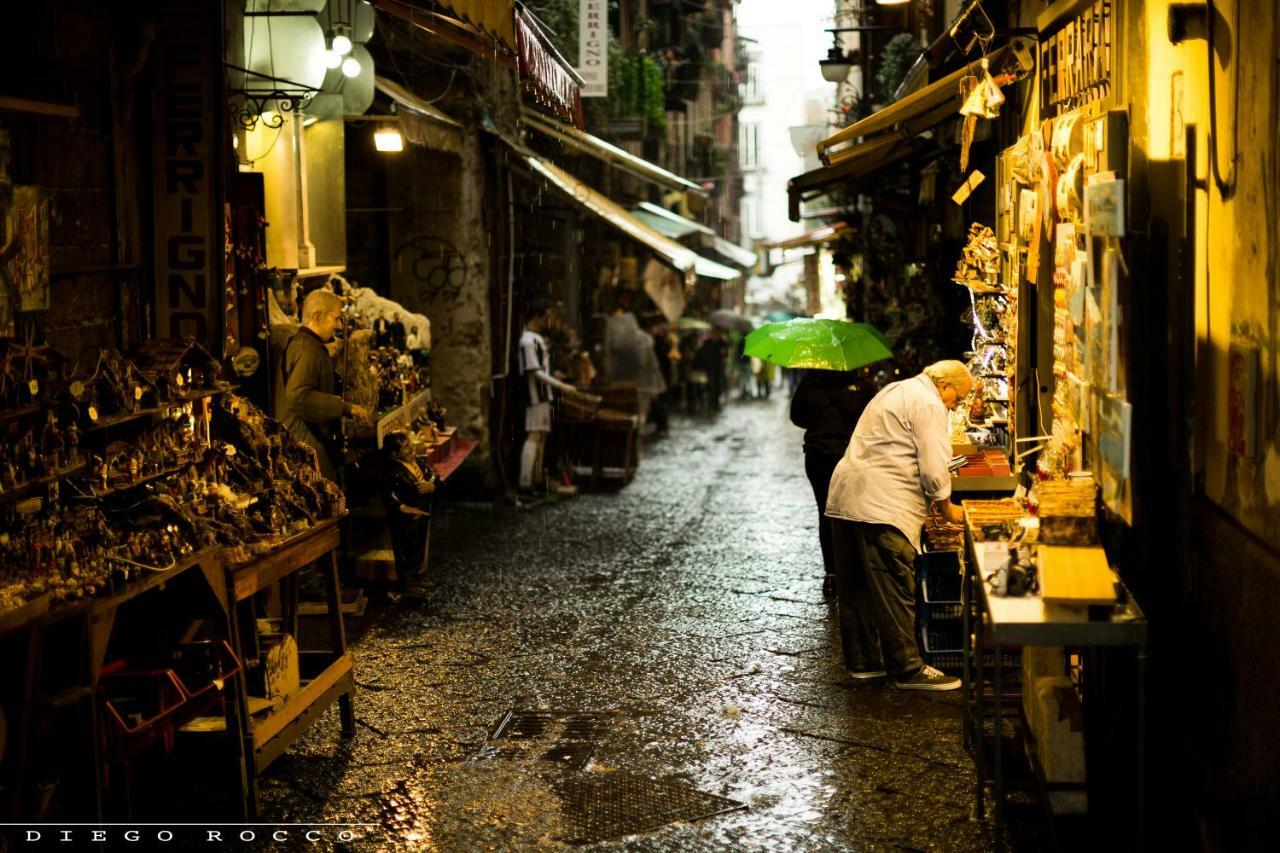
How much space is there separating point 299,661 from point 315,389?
126 inches

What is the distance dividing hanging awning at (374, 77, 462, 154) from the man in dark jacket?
541cm

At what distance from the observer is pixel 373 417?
432 inches

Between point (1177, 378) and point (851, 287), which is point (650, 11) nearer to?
point (851, 287)

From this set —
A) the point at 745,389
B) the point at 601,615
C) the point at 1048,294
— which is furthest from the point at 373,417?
the point at 745,389

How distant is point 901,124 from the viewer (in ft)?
40.0

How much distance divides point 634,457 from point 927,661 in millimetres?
10082

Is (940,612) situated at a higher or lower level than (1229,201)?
lower

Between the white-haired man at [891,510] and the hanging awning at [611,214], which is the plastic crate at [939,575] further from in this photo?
the hanging awning at [611,214]

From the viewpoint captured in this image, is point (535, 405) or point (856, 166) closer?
point (856, 166)

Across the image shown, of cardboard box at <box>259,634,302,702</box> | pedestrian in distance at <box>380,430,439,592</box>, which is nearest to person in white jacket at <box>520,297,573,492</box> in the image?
pedestrian in distance at <box>380,430,439,592</box>

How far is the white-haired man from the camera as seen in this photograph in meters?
8.22

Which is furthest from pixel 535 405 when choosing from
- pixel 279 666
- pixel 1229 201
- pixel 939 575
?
pixel 1229 201

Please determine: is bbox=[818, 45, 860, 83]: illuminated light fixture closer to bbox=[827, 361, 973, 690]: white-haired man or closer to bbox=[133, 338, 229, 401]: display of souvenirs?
bbox=[827, 361, 973, 690]: white-haired man

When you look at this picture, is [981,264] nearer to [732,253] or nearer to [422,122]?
[422,122]
